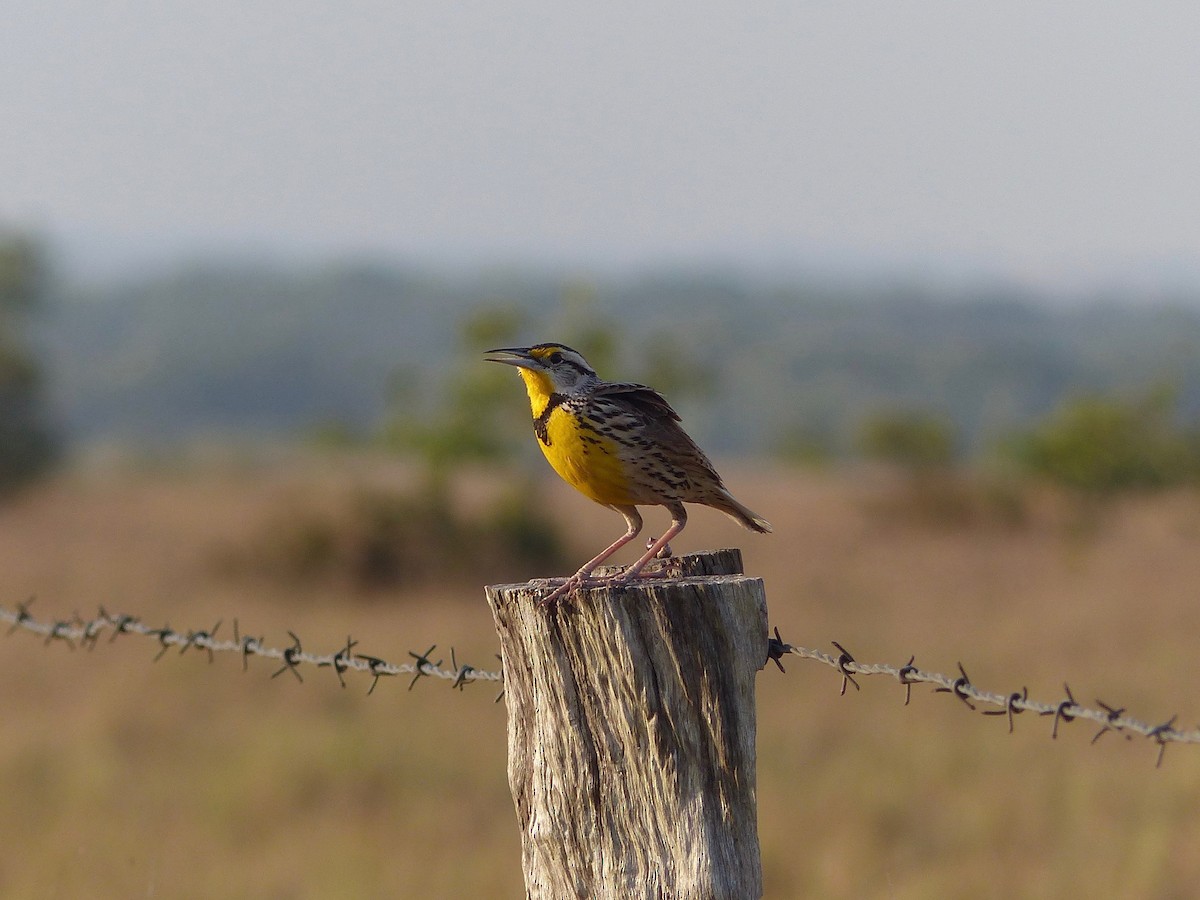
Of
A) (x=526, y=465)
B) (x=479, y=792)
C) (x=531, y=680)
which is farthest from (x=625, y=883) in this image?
(x=526, y=465)

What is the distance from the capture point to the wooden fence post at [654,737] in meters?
2.90

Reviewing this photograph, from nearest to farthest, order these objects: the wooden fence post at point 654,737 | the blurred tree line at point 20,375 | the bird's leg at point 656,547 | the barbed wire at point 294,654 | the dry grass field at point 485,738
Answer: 1. the wooden fence post at point 654,737
2. the bird's leg at point 656,547
3. the barbed wire at point 294,654
4. the dry grass field at point 485,738
5. the blurred tree line at point 20,375

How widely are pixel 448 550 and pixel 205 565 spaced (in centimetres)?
330

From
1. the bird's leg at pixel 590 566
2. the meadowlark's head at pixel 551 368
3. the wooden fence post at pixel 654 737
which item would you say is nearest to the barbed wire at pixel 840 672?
the wooden fence post at pixel 654 737

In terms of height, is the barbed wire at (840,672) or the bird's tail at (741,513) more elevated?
the bird's tail at (741,513)

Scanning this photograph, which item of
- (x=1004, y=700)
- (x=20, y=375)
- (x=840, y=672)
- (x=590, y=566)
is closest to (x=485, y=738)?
(x=590, y=566)

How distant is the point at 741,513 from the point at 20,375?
36.1m

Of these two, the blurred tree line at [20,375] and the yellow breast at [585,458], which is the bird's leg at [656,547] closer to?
the yellow breast at [585,458]

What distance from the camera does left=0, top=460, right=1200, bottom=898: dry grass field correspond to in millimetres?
8469

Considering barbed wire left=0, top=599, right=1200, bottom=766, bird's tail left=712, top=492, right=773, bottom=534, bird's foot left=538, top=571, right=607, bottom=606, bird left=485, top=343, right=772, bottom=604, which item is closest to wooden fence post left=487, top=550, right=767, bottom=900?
bird's foot left=538, top=571, right=607, bottom=606

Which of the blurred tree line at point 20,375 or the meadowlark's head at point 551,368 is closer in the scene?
the meadowlark's head at point 551,368

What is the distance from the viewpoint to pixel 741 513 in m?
4.16

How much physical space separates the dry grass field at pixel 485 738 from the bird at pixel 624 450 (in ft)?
7.40

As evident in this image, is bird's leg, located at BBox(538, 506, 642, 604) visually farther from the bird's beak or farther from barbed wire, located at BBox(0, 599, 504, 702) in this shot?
the bird's beak
